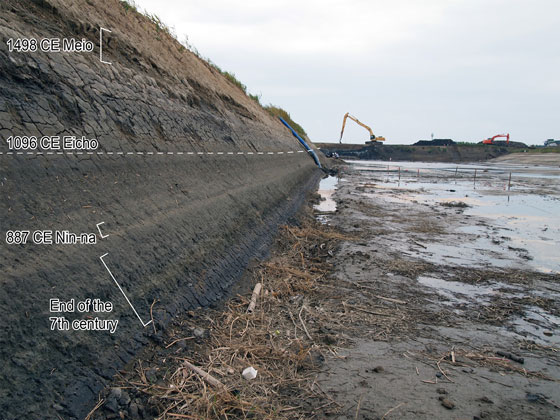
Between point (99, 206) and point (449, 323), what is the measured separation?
4.32 meters

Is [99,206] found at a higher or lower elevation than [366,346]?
higher

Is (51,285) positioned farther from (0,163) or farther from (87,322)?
(0,163)

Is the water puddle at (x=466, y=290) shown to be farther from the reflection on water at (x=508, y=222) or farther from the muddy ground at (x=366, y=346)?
the reflection on water at (x=508, y=222)

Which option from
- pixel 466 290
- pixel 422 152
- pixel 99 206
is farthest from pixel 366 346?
pixel 422 152

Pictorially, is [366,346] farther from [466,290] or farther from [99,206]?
[99,206]

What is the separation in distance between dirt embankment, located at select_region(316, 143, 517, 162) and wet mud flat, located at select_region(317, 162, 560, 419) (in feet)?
201

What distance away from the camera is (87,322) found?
330cm

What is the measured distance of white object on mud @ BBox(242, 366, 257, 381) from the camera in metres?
3.46

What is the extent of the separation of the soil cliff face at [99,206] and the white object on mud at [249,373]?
943 millimetres

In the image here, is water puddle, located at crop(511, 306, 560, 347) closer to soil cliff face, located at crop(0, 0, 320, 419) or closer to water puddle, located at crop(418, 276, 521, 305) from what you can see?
water puddle, located at crop(418, 276, 521, 305)

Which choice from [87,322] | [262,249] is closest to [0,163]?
[87,322]

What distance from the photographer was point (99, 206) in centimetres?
437

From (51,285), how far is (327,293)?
3580mm

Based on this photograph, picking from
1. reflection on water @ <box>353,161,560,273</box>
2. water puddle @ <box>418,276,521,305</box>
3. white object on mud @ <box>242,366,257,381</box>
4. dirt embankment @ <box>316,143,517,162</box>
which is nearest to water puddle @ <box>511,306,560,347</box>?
water puddle @ <box>418,276,521,305</box>
